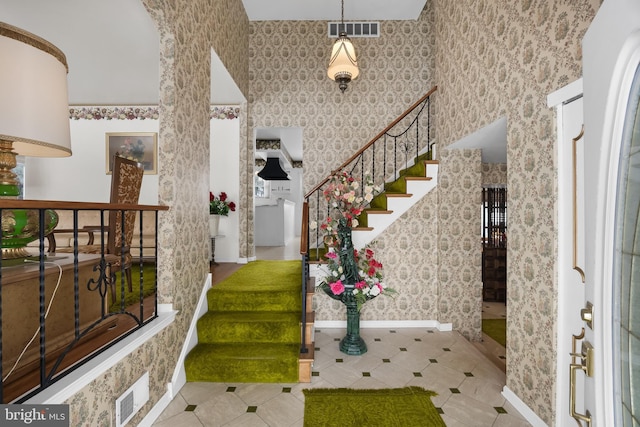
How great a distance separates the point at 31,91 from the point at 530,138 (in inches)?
112

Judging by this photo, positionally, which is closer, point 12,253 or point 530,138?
point 12,253

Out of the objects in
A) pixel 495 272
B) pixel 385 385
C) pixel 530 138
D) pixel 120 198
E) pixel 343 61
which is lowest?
pixel 385 385

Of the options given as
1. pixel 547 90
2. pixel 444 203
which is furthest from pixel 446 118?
pixel 547 90

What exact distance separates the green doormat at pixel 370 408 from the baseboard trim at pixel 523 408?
0.59 metres

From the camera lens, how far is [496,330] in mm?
4125

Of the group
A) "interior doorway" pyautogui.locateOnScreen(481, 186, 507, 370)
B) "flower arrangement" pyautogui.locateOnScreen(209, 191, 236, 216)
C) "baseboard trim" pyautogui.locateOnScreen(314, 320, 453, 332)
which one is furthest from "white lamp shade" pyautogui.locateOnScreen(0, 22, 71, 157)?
"interior doorway" pyautogui.locateOnScreen(481, 186, 507, 370)

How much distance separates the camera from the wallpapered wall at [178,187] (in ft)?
6.54

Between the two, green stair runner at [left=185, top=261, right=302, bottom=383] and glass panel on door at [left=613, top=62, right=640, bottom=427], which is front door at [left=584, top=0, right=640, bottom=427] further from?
green stair runner at [left=185, top=261, right=302, bottom=383]

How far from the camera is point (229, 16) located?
3.83 metres

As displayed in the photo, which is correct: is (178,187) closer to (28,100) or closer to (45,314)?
(45,314)

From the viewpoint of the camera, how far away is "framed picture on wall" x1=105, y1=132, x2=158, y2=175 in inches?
214

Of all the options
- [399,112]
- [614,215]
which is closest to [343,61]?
[399,112]

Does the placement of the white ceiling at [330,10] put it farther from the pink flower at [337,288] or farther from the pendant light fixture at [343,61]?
the pink flower at [337,288]

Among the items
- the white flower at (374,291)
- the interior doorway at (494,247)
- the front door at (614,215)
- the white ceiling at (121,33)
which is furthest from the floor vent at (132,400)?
the interior doorway at (494,247)
